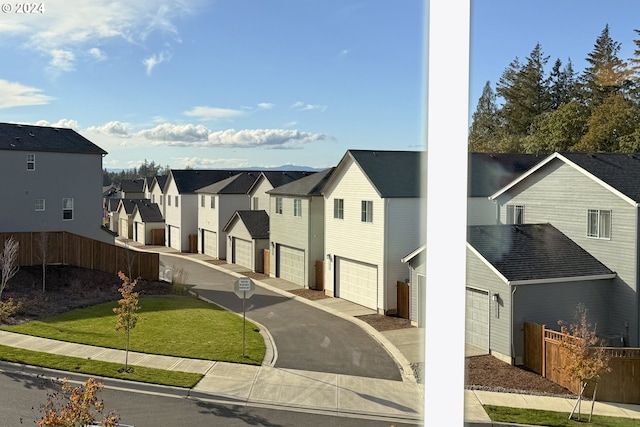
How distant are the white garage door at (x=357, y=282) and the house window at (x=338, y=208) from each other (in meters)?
0.44

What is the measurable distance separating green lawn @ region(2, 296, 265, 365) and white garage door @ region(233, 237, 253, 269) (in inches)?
18.2

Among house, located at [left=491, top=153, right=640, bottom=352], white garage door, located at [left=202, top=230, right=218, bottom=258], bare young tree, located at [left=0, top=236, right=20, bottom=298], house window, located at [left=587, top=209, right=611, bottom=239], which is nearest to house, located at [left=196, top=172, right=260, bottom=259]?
white garage door, located at [left=202, top=230, right=218, bottom=258]

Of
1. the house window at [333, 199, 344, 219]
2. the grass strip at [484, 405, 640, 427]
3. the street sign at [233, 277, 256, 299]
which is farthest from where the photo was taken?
the house window at [333, 199, 344, 219]

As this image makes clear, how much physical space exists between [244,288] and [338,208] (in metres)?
1.27

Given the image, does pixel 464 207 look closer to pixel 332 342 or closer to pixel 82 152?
pixel 332 342

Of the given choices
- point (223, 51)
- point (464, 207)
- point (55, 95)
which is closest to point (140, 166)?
point (55, 95)

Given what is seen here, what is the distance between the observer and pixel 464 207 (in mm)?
1605

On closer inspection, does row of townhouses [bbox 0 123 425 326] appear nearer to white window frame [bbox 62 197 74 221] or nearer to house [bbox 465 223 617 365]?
white window frame [bbox 62 197 74 221]

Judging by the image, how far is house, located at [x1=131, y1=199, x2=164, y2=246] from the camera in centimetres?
218

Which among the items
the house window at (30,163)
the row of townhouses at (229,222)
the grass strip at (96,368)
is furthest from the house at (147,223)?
the grass strip at (96,368)

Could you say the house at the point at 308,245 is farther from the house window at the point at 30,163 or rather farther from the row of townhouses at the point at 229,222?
the house window at the point at 30,163

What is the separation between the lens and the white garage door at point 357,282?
2.60 meters

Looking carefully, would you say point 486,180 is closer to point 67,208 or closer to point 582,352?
point 582,352

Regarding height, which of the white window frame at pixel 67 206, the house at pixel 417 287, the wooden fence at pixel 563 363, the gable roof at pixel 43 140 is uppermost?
the gable roof at pixel 43 140
